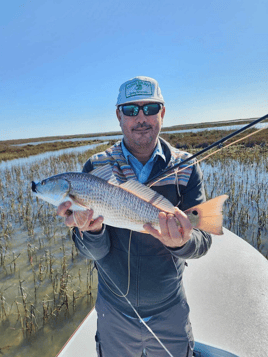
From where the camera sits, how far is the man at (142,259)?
231 cm

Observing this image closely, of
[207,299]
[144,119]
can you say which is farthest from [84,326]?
[144,119]

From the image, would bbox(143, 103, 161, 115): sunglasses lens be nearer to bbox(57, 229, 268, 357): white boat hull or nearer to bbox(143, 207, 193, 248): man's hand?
bbox(143, 207, 193, 248): man's hand

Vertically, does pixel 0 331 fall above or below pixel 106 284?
below

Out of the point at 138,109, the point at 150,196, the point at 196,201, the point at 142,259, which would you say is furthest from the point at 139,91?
the point at 142,259

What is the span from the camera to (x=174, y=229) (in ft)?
6.67

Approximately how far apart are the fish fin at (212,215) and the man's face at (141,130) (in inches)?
37.6

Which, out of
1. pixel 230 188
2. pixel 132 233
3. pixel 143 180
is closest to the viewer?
pixel 132 233

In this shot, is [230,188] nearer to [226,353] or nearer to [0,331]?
[226,353]

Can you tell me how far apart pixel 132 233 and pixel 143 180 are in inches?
24.6

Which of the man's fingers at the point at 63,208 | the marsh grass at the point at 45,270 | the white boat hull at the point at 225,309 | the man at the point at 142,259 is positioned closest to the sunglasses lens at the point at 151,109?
the man at the point at 142,259

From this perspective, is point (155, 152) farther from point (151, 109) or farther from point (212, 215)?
point (212, 215)

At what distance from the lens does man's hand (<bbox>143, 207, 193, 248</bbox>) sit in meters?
2.03

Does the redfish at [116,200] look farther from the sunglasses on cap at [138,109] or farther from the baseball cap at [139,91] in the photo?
the baseball cap at [139,91]

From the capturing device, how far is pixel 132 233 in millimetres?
2402
